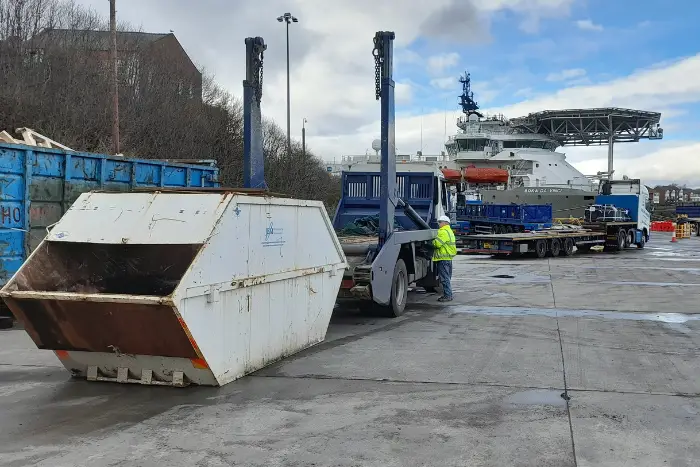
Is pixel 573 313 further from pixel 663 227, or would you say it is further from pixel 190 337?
pixel 663 227

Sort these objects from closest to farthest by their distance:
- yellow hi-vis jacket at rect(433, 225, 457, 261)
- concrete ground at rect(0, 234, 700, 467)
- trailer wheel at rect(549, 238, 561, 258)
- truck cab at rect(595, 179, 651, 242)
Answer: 1. concrete ground at rect(0, 234, 700, 467)
2. yellow hi-vis jacket at rect(433, 225, 457, 261)
3. trailer wheel at rect(549, 238, 561, 258)
4. truck cab at rect(595, 179, 651, 242)

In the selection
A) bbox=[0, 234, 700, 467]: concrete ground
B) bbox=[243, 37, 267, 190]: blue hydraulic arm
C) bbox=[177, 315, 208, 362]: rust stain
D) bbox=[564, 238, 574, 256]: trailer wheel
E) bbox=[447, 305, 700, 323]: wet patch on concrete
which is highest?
bbox=[243, 37, 267, 190]: blue hydraulic arm

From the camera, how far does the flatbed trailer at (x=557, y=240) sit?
23938mm

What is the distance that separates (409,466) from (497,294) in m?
10.1

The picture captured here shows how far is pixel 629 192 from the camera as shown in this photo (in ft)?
108

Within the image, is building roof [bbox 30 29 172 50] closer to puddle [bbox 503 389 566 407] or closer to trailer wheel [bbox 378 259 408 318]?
trailer wheel [bbox 378 259 408 318]

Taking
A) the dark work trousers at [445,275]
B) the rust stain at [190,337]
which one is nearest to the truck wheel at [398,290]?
the dark work trousers at [445,275]

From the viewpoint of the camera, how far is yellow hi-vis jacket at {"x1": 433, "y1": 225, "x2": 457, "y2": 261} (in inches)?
485

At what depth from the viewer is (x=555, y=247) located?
25.4 meters

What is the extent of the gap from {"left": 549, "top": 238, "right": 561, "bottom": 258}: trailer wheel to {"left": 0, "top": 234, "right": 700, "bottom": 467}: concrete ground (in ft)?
50.1

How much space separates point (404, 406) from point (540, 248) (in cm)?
2005

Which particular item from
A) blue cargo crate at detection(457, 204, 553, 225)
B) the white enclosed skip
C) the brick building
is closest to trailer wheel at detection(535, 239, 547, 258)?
blue cargo crate at detection(457, 204, 553, 225)

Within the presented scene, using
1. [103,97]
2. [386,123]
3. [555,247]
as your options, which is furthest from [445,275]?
[103,97]

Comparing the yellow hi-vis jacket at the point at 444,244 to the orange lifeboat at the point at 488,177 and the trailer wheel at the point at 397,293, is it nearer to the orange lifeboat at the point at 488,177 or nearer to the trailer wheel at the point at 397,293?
the trailer wheel at the point at 397,293
